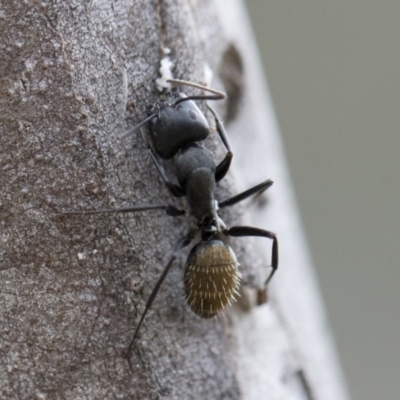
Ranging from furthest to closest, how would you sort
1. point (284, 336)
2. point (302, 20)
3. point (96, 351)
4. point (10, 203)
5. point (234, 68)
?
1. point (302, 20)
2. point (234, 68)
3. point (284, 336)
4. point (96, 351)
5. point (10, 203)

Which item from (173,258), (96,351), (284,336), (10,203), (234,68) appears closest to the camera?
(10,203)

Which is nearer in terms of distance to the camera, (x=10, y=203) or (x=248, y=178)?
(x=10, y=203)

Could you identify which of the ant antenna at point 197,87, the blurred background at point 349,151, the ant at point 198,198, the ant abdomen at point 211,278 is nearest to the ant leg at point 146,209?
the ant at point 198,198

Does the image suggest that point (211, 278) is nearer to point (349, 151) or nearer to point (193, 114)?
point (193, 114)

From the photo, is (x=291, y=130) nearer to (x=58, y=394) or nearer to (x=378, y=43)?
(x=378, y=43)

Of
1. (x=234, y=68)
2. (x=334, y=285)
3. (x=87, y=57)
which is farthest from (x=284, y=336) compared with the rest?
(x=334, y=285)

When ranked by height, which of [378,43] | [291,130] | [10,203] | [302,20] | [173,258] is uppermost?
[10,203]

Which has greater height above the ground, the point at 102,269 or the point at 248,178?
the point at 102,269
